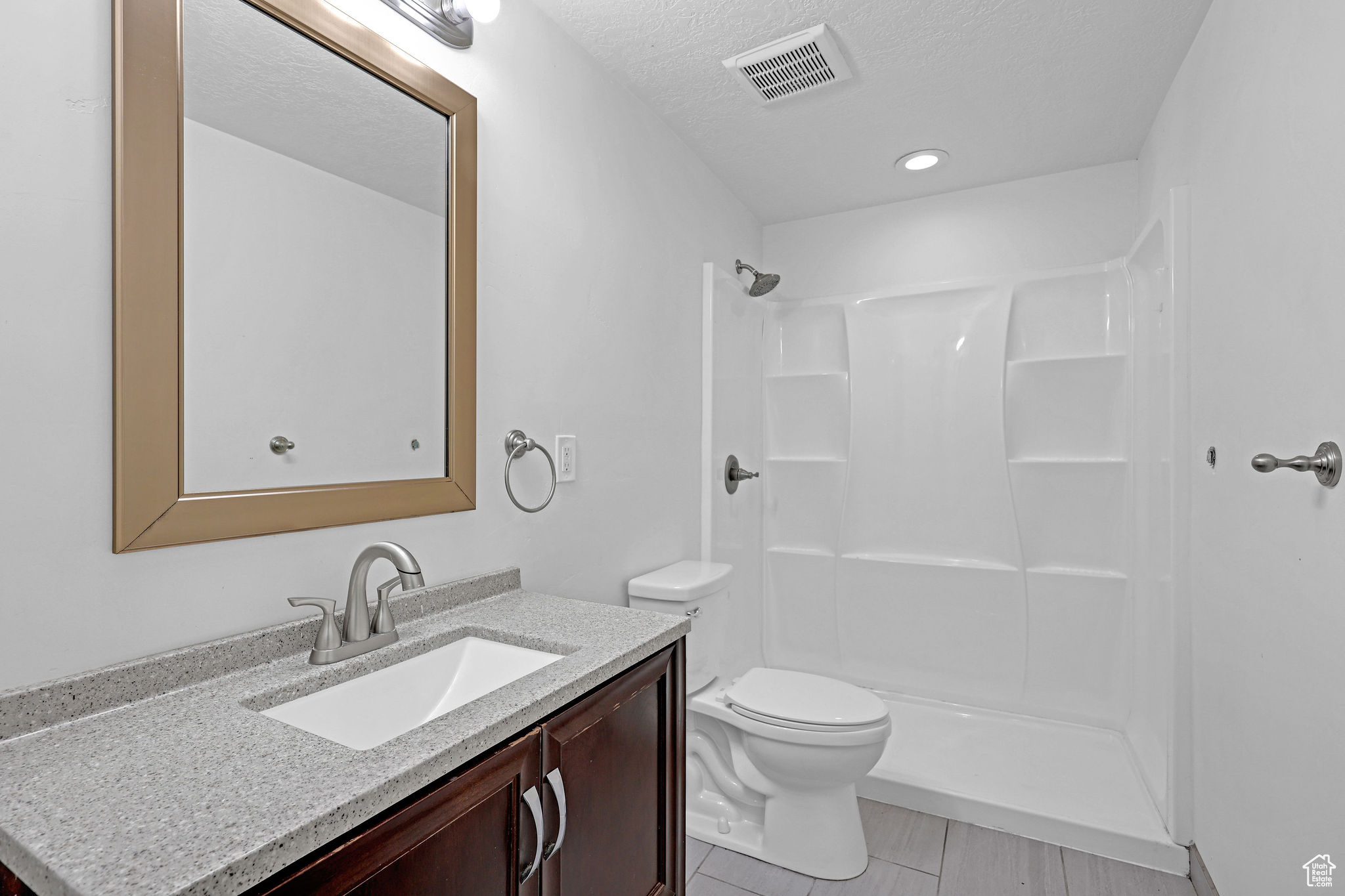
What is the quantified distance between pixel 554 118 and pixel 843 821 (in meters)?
2.08

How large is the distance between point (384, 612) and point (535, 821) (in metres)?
0.46

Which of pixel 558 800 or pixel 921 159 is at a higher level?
pixel 921 159

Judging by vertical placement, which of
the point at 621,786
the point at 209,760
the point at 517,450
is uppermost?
the point at 517,450

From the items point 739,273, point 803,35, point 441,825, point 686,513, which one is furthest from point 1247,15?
point 441,825

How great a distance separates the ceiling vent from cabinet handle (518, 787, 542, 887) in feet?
6.14

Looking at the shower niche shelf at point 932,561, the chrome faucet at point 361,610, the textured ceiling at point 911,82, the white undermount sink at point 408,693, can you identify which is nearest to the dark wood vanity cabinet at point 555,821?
the white undermount sink at point 408,693

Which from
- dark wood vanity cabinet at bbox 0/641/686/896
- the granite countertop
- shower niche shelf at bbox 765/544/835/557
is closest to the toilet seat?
dark wood vanity cabinet at bbox 0/641/686/896

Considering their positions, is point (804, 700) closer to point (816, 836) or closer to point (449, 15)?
point (816, 836)

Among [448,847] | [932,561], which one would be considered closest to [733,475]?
[932,561]

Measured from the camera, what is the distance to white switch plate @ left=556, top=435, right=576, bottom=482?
1.72m

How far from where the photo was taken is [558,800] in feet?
3.12

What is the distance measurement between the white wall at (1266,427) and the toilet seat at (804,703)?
783 mm

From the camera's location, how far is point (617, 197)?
2012mm

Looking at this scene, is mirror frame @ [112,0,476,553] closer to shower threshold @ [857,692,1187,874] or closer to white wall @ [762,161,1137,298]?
shower threshold @ [857,692,1187,874]
